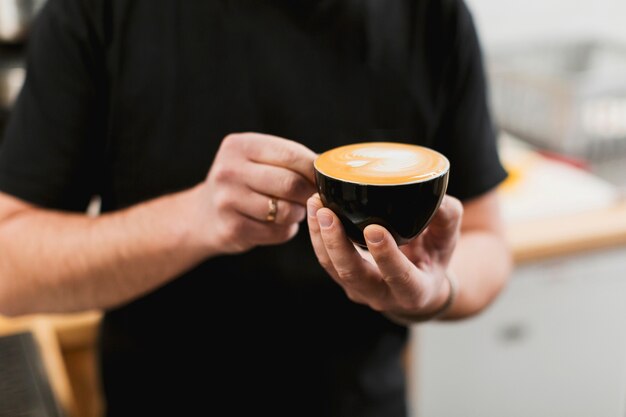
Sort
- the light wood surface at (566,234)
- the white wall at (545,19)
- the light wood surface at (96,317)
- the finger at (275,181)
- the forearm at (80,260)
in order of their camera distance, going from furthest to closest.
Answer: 1. the white wall at (545,19)
2. the light wood surface at (566,234)
3. the light wood surface at (96,317)
4. the forearm at (80,260)
5. the finger at (275,181)

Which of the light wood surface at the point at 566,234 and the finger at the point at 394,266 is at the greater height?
the finger at the point at 394,266

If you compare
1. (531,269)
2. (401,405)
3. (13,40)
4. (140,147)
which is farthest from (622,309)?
(13,40)

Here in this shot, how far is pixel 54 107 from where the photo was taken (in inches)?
35.4

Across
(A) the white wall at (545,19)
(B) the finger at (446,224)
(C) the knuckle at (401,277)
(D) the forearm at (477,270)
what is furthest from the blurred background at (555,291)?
(C) the knuckle at (401,277)

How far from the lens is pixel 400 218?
0.64 metres

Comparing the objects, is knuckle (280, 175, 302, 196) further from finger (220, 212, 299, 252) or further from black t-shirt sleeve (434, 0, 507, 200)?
black t-shirt sleeve (434, 0, 507, 200)

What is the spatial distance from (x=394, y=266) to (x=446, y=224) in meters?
0.12

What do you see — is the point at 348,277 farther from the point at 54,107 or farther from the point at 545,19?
the point at 545,19

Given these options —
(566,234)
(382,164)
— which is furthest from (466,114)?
(566,234)

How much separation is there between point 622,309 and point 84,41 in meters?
1.29

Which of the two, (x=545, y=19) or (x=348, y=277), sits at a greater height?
(x=348, y=277)

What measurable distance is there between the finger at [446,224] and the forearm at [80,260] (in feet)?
0.86

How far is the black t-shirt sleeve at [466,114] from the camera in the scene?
38.9 inches

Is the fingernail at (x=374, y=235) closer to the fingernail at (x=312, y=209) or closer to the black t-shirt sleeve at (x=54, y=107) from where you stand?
the fingernail at (x=312, y=209)
